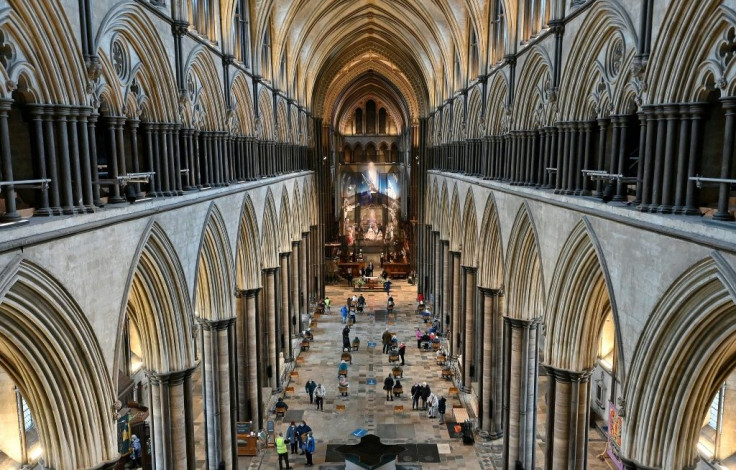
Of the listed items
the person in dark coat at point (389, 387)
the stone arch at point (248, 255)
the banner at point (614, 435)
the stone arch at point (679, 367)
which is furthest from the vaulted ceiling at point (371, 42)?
the stone arch at point (679, 367)

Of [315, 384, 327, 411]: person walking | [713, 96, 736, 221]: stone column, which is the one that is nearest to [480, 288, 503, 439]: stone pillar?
[315, 384, 327, 411]: person walking

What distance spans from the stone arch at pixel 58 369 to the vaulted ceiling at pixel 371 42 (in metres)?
13.1

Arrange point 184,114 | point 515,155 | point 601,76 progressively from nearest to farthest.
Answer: point 601,76 → point 184,114 → point 515,155

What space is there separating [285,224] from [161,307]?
13.4 meters

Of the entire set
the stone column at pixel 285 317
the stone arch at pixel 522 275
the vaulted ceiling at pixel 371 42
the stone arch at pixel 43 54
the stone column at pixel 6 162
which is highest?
the vaulted ceiling at pixel 371 42

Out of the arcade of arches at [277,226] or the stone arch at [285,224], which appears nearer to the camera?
the arcade of arches at [277,226]

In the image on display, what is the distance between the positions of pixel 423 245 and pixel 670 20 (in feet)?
94.3

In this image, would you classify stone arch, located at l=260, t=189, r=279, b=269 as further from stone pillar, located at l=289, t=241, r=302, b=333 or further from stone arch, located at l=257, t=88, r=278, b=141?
stone pillar, located at l=289, t=241, r=302, b=333

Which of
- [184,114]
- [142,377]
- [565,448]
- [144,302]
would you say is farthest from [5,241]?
[142,377]

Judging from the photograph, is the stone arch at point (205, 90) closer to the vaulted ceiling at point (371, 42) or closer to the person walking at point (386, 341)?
the vaulted ceiling at point (371, 42)

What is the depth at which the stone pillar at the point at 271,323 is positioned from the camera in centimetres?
2010

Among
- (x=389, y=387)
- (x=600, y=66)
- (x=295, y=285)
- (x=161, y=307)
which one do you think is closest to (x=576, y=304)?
(x=600, y=66)

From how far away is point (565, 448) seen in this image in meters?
10.5

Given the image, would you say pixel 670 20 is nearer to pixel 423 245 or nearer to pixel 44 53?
pixel 44 53
